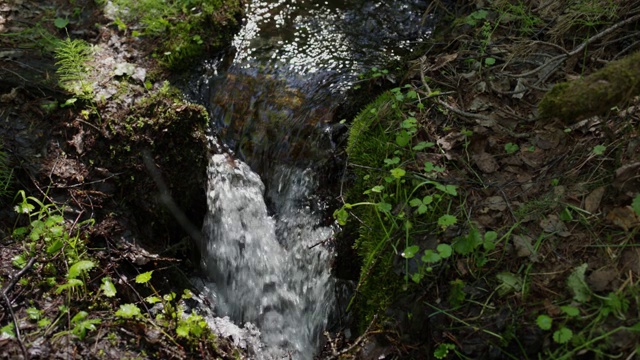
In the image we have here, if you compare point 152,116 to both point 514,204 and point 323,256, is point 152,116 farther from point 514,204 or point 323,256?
point 514,204

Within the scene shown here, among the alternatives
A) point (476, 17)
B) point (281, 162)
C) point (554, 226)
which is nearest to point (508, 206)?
point (554, 226)

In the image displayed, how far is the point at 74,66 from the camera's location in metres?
4.04

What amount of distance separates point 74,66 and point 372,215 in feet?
9.20

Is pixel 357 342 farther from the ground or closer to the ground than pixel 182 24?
closer to the ground

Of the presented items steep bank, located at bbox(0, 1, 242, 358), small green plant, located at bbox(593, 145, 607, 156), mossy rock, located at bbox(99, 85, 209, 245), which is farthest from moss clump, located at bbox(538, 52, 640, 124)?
mossy rock, located at bbox(99, 85, 209, 245)

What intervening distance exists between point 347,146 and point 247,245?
1123mm

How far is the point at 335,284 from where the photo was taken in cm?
334

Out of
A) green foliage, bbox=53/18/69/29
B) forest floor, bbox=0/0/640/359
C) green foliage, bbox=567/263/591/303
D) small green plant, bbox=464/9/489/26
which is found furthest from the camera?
green foliage, bbox=53/18/69/29

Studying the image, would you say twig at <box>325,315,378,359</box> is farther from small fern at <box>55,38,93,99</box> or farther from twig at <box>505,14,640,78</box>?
small fern at <box>55,38,93,99</box>

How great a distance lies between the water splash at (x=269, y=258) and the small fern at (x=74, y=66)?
114 cm

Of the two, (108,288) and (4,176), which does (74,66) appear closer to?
(4,176)

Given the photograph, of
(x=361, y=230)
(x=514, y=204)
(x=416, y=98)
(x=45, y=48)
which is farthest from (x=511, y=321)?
(x=45, y=48)

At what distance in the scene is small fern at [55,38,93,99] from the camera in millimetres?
3811

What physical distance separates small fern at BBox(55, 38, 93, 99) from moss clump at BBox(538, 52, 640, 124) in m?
3.28
